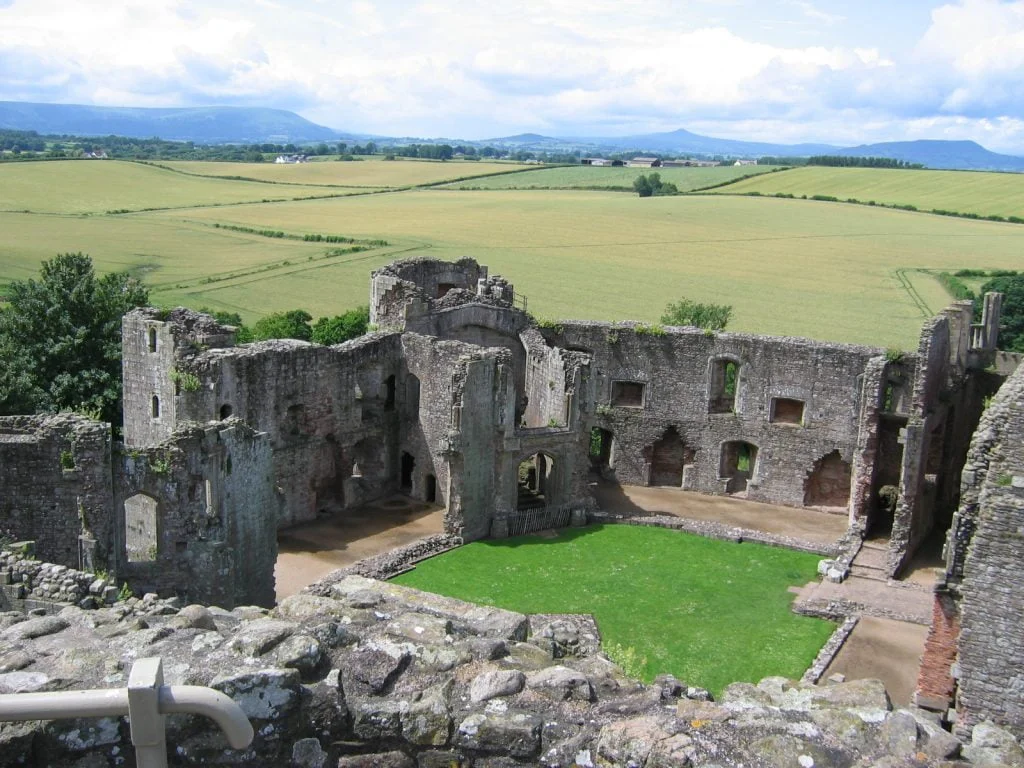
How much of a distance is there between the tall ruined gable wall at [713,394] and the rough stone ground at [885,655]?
9.87 metres

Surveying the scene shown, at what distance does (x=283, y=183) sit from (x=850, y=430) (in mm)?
117227

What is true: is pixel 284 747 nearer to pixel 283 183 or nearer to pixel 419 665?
pixel 419 665

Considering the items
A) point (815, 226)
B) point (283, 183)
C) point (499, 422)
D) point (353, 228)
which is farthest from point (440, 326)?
point (283, 183)

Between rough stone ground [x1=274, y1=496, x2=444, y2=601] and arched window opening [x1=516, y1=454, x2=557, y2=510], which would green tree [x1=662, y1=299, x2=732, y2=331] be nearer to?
arched window opening [x1=516, y1=454, x2=557, y2=510]

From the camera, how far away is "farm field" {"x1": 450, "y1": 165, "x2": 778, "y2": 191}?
14788 centimetres

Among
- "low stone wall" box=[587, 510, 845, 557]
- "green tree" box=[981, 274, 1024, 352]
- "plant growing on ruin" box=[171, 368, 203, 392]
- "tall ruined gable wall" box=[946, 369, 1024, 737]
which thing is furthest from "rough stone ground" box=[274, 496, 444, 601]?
"green tree" box=[981, 274, 1024, 352]

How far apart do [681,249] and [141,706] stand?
8792cm

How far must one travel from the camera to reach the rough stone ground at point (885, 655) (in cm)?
2402

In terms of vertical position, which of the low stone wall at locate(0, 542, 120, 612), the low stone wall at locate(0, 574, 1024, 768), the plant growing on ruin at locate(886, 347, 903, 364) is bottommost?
the low stone wall at locate(0, 542, 120, 612)

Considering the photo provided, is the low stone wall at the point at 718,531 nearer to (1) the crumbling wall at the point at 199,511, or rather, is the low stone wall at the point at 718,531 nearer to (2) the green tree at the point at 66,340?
(1) the crumbling wall at the point at 199,511

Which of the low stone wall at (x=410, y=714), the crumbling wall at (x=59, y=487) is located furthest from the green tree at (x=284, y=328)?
the low stone wall at (x=410, y=714)

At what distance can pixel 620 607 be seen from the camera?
27.4 meters

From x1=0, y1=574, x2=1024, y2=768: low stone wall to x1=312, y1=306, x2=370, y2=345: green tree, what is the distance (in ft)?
140

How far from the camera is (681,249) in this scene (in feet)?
301
